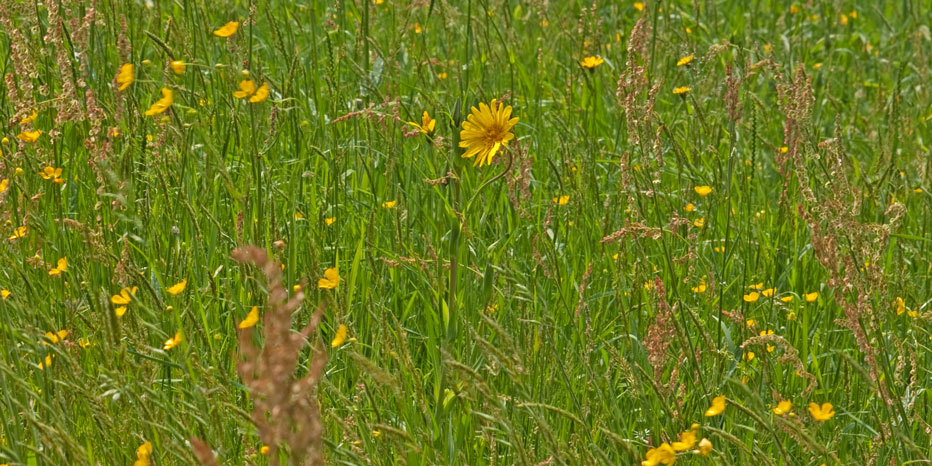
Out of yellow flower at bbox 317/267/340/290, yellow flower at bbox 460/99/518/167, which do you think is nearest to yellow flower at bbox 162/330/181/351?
yellow flower at bbox 317/267/340/290

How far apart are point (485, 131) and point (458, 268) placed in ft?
1.13

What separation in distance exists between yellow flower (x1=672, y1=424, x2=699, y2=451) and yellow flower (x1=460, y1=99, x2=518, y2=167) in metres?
0.67

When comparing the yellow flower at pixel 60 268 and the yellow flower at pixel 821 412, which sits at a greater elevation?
the yellow flower at pixel 821 412

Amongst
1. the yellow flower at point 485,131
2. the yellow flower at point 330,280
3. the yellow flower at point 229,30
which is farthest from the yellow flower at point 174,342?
the yellow flower at point 229,30

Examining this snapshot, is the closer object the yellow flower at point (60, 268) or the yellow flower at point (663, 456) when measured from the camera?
the yellow flower at point (663, 456)

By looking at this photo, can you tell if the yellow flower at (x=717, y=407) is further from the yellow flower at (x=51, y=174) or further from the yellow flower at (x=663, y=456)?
the yellow flower at (x=51, y=174)

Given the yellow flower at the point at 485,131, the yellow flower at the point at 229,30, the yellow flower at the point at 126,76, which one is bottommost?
the yellow flower at the point at 485,131

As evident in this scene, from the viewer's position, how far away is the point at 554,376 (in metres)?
2.17

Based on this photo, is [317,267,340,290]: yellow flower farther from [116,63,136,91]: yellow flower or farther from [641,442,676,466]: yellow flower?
[641,442,676,466]: yellow flower

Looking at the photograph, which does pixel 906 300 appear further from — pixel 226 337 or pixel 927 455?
pixel 226 337

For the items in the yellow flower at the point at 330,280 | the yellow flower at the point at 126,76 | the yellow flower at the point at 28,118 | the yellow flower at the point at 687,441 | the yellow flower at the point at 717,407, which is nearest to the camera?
the yellow flower at the point at 687,441

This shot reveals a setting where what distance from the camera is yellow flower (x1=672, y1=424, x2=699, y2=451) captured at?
5.43 ft

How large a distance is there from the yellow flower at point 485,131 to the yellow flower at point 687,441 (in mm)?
670

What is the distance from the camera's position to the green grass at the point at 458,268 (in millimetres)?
1832
